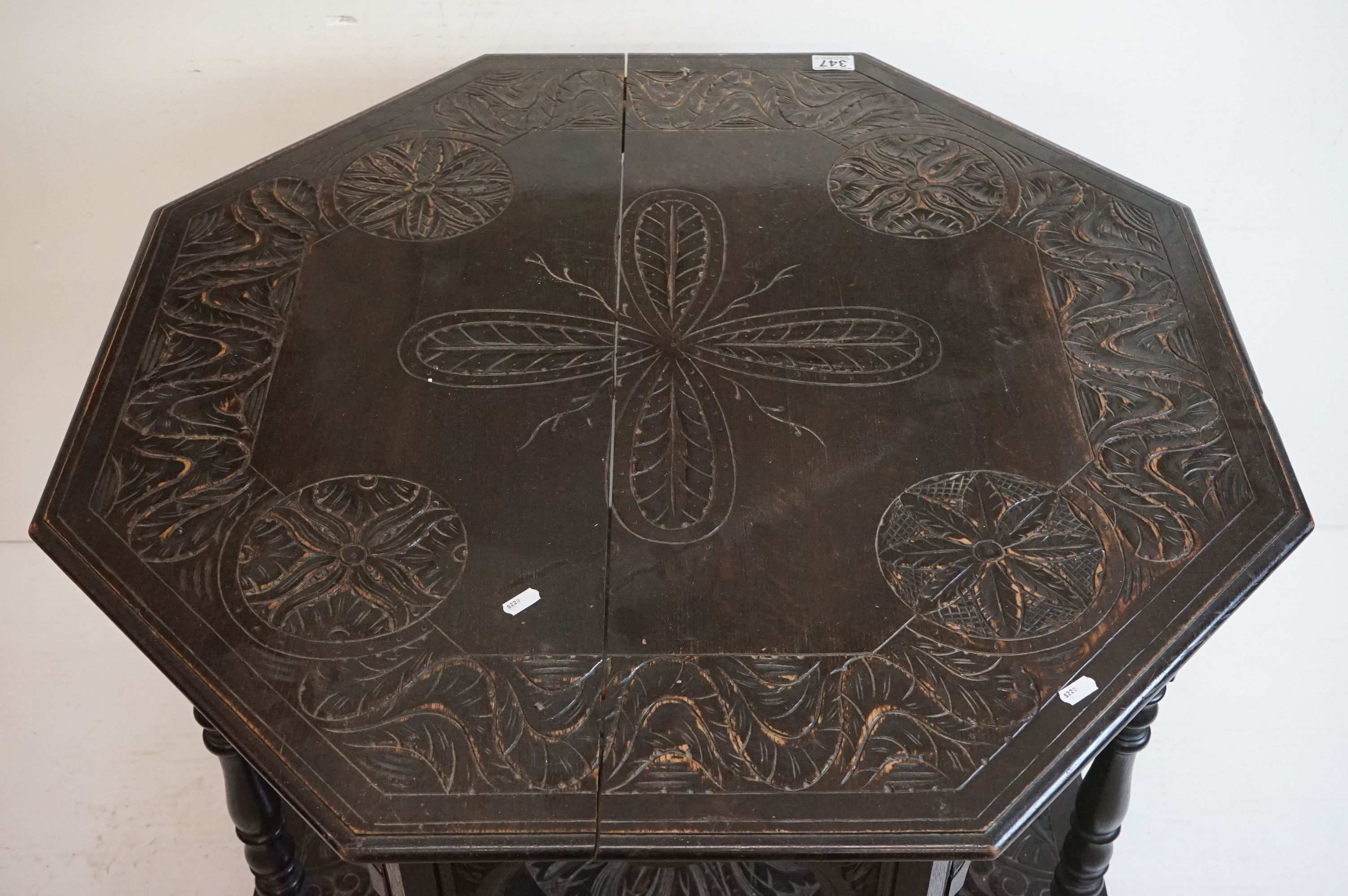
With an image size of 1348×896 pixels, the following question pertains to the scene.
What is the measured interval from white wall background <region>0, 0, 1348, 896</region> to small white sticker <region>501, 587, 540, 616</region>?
146cm

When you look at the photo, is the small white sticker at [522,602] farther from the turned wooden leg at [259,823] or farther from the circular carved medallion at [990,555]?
the turned wooden leg at [259,823]

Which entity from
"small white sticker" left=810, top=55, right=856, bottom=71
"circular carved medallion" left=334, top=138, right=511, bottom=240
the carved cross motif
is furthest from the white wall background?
the carved cross motif

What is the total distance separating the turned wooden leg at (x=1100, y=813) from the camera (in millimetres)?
2148

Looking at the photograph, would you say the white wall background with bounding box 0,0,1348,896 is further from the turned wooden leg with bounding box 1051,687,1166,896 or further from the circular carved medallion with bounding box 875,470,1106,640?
the circular carved medallion with bounding box 875,470,1106,640

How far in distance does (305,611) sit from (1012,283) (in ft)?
3.93

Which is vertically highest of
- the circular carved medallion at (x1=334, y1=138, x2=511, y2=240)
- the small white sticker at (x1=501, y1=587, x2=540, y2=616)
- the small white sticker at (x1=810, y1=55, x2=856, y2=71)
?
the small white sticker at (x1=810, y1=55, x2=856, y2=71)

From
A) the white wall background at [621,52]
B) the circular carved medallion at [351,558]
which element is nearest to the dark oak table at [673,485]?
the circular carved medallion at [351,558]

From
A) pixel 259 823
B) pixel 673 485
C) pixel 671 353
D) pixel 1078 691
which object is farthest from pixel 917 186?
pixel 259 823

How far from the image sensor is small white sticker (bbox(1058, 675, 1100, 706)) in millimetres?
1650

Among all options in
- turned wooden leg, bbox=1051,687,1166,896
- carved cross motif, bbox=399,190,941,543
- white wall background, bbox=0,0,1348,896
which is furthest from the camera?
white wall background, bbox=0,0,1348,896

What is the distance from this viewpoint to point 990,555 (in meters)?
1.81

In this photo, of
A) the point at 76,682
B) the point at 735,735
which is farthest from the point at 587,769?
the point at 76,682

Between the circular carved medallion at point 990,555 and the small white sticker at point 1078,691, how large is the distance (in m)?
0.08

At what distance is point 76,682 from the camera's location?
2855 mm
